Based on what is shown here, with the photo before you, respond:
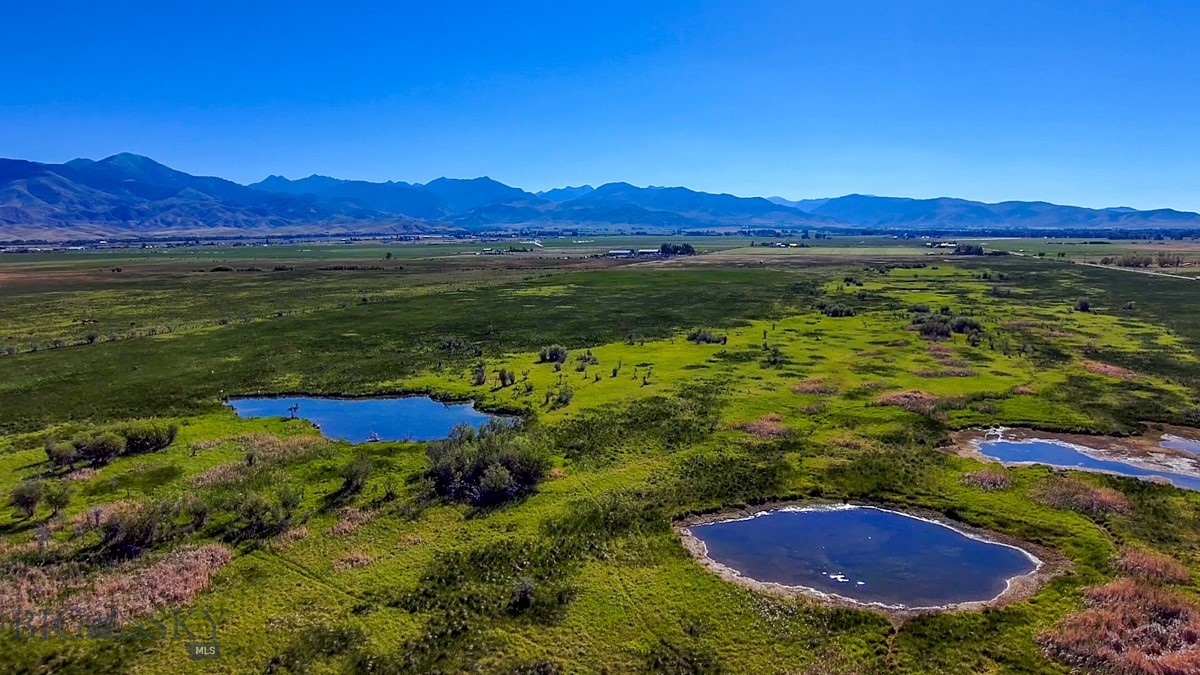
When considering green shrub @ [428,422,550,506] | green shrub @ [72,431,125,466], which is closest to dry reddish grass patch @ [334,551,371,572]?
green shrub @ [428,422,550,506]

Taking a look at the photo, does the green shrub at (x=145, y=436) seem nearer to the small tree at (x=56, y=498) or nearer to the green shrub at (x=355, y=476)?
the small tree at (x=56, y=498)

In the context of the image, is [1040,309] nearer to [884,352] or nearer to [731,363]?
[884,352]

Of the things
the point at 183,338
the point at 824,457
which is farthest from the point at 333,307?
the point at 824,457

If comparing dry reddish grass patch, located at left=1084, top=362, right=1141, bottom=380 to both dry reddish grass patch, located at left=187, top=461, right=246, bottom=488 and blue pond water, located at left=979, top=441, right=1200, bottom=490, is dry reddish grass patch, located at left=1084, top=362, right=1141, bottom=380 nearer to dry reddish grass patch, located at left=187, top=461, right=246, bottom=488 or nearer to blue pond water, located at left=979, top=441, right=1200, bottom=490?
blue pond water, located at left=979, top=441, right=1200, bottom=490

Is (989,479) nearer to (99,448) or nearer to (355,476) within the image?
(355,476)

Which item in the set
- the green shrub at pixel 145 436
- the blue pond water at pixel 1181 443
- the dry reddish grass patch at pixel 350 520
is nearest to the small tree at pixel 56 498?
the green shrub at pixel 145 436

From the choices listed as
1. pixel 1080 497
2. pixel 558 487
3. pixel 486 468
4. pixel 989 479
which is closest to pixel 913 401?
pixel 989 479
